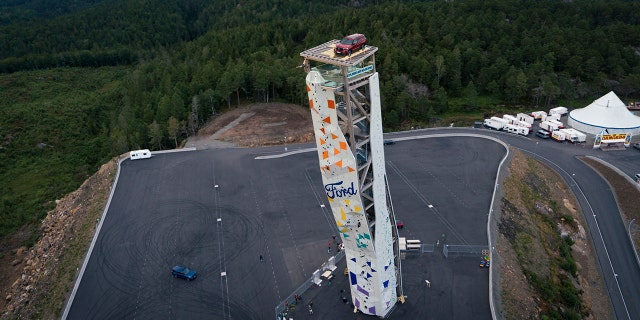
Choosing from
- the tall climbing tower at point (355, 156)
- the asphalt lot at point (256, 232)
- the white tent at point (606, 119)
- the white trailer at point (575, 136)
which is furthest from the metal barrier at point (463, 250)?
the white tent at point (606, 119)

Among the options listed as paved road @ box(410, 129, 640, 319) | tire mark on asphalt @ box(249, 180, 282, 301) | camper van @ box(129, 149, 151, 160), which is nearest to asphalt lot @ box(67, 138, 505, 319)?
tire mark on asphalt @ box(249, 180, 282, 301)

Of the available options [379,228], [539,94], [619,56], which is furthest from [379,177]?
[619,56]

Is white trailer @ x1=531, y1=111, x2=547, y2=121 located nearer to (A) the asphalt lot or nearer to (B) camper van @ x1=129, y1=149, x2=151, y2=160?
Answer: (A) the asphalt lot

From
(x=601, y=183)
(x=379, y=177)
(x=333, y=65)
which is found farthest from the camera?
(x=601, y=183)

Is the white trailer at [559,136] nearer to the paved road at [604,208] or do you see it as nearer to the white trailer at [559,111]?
the paved road at [604,208]

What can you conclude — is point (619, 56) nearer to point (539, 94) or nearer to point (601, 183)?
point (539, 94)

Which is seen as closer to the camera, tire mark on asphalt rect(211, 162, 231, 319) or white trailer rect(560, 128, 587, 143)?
tire mark on asphalt rect(211, 162, 231, 319)

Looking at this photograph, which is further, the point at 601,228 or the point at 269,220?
the point at 601,228
